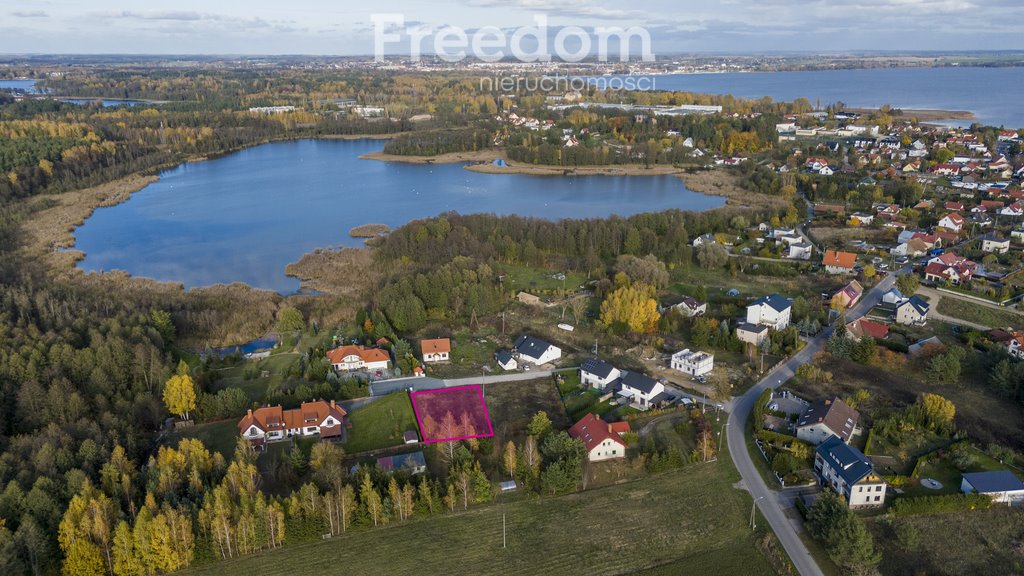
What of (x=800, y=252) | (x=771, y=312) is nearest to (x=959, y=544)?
(x=771, y=312)

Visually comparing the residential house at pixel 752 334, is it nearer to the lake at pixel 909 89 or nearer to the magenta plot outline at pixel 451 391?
the magenta plot outline at pixel 451 391

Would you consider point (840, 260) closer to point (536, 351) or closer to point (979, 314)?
point (979, 314)

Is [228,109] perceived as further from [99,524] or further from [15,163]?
[99,524]

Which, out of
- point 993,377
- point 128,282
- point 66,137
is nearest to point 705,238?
point 993,377

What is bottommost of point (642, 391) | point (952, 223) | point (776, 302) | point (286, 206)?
point (642, 391)

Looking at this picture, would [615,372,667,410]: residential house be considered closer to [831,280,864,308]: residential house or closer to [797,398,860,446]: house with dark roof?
[797,398,860,446]: house with dark roof

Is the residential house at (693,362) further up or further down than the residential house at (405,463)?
further up

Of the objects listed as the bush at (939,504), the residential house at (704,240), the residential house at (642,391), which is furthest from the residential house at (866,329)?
the residential house at (704,240)
